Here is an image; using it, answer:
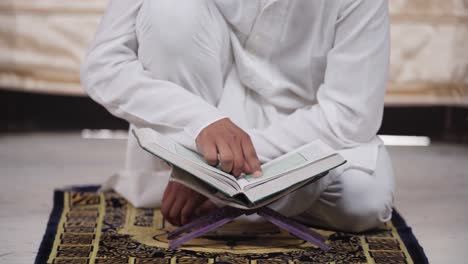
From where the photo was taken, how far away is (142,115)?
170 cm

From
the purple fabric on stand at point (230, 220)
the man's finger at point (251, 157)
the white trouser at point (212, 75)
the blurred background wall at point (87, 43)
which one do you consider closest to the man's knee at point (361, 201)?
the white trouser at point (212, 75)

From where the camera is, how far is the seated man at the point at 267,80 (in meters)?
1.67

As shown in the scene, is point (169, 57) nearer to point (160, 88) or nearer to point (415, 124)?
point (160, 88)

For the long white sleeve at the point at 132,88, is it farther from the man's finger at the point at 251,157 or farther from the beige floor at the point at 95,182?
the beige floor at the point at 95,182

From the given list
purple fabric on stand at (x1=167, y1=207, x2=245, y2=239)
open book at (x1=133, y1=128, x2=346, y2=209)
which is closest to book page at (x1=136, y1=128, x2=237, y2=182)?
open book at (x1=133, y1=128, x2=346, y2=209)

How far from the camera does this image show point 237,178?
149cm

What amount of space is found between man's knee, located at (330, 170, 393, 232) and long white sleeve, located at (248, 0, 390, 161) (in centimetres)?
7

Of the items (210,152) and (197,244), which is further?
(197,244)

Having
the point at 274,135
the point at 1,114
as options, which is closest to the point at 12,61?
the point at 1,114

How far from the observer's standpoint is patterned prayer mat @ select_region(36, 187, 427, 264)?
152cm

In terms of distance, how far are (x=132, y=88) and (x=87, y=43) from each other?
3.98 ft

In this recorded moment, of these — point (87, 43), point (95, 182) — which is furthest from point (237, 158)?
point (87, 43)

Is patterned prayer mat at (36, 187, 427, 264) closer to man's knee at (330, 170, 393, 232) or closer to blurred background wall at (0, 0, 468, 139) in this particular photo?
man's knee at (330, 170, 393, 232)

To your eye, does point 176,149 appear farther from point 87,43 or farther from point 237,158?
point 87,43
